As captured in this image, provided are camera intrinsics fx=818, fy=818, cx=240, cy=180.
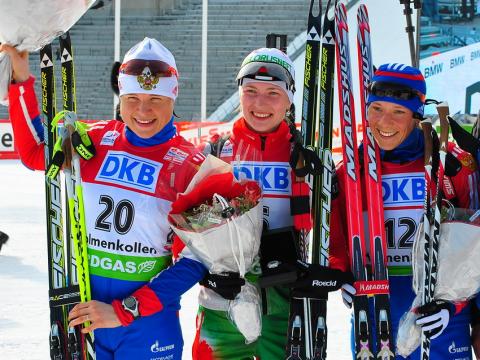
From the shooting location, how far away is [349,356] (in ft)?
14.8

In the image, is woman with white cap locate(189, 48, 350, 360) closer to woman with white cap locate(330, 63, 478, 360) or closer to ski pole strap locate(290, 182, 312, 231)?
ski pole strap locate(290, 182, 312, 231)

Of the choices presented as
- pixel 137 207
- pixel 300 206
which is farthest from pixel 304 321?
pixel 137 207

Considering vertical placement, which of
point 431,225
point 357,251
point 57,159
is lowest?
point 357,251

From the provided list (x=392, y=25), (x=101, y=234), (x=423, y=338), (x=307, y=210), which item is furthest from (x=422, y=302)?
(x=392, y=25)

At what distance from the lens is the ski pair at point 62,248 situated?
2709 mm

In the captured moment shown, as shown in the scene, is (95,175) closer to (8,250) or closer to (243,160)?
(243,160)

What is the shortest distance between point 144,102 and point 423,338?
125 centimetres

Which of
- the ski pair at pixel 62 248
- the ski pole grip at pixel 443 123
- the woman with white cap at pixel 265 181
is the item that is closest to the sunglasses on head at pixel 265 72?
the woman with white cap at pixel 265 181

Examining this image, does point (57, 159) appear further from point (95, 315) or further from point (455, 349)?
point (455, 349)

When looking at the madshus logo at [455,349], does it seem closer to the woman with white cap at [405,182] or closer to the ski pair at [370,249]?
the woman with white cap at [405,182]

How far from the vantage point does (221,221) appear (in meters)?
2.61

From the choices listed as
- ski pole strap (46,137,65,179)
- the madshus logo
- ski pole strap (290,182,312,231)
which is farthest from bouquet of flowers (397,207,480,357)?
ski pole strap (46,137,65,179)

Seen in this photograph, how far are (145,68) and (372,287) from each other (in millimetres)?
1118

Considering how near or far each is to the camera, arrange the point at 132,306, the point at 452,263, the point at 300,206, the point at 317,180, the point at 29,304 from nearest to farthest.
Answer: the point at 132,306, the point at 452,263, the point at 300,206, the point at 317,180, the point at 29,304
